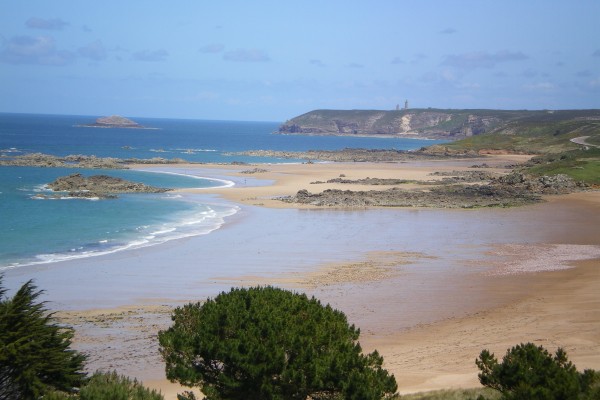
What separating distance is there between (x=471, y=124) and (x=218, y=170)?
131 m

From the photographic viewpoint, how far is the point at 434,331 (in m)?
17.2

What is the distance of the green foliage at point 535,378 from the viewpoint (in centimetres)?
819

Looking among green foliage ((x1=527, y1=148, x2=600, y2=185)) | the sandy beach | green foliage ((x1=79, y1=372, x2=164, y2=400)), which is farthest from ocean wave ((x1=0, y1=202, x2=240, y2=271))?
green foliage ((x1=527, y1=148, x2=600, y2=185))

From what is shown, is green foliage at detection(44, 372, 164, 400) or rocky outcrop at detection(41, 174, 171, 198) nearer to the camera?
green foliage at detection(44, 372, 164, 400)

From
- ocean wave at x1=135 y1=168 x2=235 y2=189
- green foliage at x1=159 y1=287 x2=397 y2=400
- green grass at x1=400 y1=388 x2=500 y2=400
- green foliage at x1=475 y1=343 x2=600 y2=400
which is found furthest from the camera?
ocean wave at x1=135 y1=168 x2=235 y2=189

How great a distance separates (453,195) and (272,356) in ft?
131

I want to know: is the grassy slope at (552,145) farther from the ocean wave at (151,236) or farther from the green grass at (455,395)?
the green grass at (455,395)

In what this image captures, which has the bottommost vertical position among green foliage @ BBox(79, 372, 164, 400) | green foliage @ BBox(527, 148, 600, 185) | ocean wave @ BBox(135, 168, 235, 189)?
ocean wave @ BBox(135, 168, 235, 189)

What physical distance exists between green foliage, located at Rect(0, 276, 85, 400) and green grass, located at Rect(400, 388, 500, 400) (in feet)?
18.5

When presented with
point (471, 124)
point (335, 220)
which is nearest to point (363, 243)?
point (335, 220)

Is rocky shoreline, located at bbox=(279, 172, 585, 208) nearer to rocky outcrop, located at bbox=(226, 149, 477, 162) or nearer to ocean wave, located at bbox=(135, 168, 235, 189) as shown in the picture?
ocean wave, located at bbox=(135, 168, 235, 189)

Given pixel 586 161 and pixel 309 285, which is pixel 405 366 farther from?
pixel 586 161

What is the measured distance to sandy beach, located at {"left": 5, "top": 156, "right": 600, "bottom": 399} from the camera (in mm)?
15625

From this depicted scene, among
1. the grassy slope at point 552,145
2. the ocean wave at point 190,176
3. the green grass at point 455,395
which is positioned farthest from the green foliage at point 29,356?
the grassy slope at point 552,145
